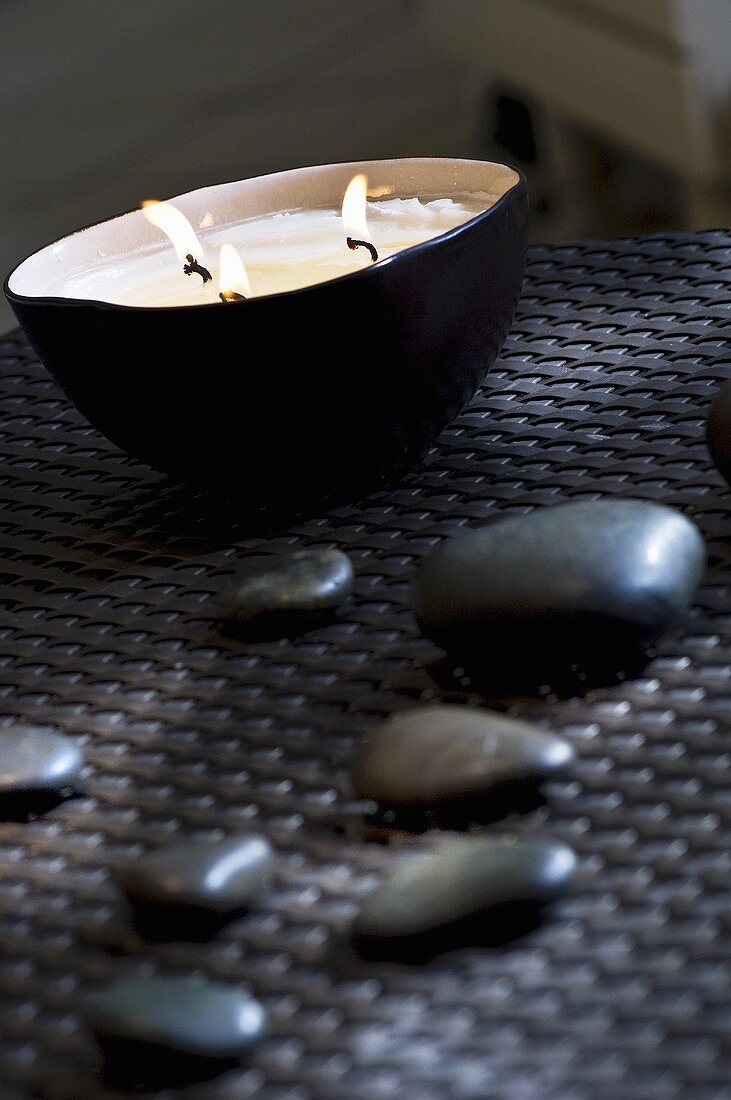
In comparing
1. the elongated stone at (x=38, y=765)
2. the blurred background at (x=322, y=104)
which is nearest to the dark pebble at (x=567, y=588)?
the elongated stone at (x=38, y=765)

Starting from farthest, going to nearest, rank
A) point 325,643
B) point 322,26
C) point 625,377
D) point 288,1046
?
point 322,26 < point 625,377 < point 325,643 < point 288,1046

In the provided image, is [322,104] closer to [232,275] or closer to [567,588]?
[232,275]

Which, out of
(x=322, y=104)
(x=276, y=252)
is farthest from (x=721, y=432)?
(x=322, y=104)

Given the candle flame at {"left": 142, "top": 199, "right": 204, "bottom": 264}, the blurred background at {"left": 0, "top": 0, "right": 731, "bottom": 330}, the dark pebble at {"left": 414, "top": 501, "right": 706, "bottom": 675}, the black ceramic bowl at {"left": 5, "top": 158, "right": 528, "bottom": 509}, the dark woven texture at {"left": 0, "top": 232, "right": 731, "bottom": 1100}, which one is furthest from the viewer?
the blurred background at {"left": 0, "top": 0, "right": 731, "bottom": 330}

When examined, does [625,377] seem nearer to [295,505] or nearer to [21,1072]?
[295,505]

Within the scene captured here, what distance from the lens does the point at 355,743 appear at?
1.48 ft

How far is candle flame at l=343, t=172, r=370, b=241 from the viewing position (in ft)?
2.04

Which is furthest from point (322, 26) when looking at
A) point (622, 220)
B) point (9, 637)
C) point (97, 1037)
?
point (97, 1037)

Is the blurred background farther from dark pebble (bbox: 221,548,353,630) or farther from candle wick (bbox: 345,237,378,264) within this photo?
dark pebble (bbox: 221,548,353,630)

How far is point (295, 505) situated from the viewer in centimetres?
61

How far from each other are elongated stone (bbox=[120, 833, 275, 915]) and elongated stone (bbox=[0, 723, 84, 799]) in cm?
6

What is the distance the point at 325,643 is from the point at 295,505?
4.5 inches

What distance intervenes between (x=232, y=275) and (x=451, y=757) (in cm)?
27

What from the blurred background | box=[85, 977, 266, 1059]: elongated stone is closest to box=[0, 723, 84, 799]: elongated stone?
box=[85, 977, 266, 1059]: elongated stone
